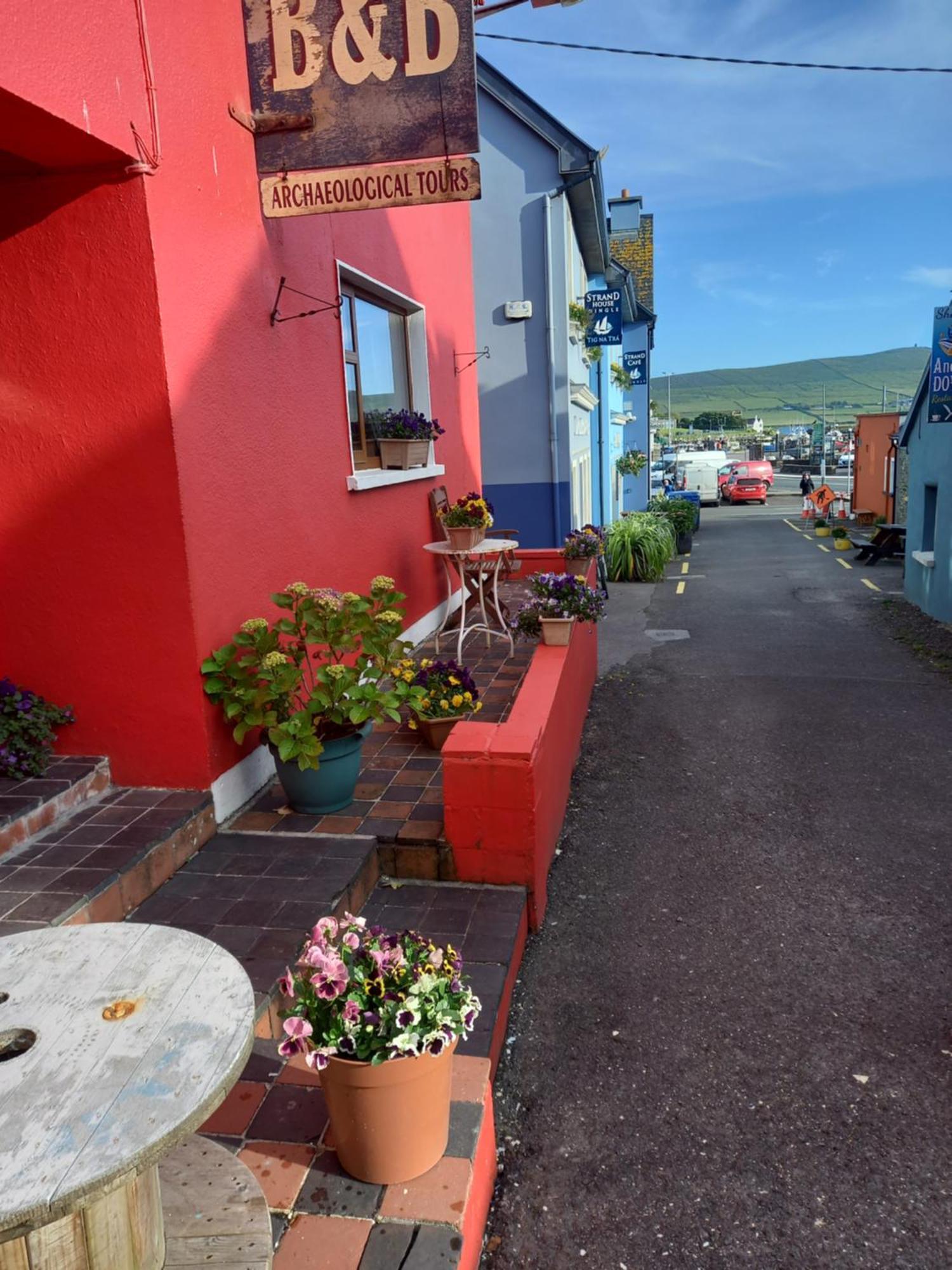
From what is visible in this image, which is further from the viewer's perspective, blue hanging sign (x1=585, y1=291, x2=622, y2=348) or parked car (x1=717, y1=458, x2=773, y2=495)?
parked car (x1=717, y1=458, x2=773, y2=495)

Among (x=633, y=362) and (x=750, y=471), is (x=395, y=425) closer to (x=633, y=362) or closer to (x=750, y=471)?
(x=633, y=362)

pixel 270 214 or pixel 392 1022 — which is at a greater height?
pixel 270 214

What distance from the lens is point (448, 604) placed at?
876 cm

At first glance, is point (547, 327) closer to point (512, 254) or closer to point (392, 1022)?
point (512, 254)

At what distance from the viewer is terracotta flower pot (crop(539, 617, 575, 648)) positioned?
5.99 meters

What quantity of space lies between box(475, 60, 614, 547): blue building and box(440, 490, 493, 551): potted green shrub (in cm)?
629

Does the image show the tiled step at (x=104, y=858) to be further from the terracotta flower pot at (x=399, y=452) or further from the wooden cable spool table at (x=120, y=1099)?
the terracotta flower pot at (x=399, y=452)

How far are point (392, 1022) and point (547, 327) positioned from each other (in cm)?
1208

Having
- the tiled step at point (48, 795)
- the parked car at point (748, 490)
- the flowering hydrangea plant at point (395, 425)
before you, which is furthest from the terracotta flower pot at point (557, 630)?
the parked car at point (748, 490)

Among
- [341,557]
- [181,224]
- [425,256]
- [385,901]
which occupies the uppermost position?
[425,256]

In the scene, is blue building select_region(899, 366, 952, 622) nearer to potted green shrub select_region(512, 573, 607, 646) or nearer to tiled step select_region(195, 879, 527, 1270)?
potted green shrub select_region(512, 573, 607, 646)

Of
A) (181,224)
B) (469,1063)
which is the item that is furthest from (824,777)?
(181,224)

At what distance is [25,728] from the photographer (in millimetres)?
3992

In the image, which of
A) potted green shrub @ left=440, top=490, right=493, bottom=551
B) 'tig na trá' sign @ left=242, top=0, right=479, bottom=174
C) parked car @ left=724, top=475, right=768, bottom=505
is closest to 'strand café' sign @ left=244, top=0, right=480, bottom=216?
'tig na trá' sign @ left=242, top=0, right=479, bottom=174
